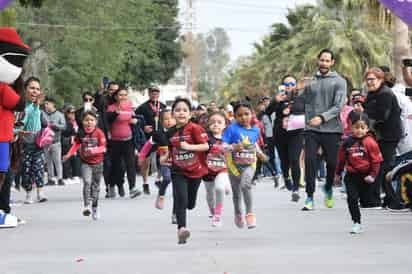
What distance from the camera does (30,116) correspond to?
17.2m

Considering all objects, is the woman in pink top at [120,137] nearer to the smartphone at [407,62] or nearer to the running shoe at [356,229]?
the running shoe at [356,229]

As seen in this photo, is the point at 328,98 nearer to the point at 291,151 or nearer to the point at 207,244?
the point at 291,151

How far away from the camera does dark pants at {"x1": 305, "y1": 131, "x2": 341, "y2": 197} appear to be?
50.9ft

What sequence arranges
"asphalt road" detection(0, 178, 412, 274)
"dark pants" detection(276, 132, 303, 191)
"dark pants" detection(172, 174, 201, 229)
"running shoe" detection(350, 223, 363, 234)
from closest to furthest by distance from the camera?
1. "asphalt road" detection(0, 178, 412, 274)
2. "dark pants" detection(172, 174, 201, 229)
3. "running shoe" detection(350, 223, 363, 234)
4. "dark pants" detection(276, 132, 303, 191)

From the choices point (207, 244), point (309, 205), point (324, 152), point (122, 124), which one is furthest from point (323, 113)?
point (122, 124)

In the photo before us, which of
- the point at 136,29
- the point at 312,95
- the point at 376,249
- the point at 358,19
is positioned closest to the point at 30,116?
the point at 312,95

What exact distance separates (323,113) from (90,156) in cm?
298

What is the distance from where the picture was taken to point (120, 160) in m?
19.9

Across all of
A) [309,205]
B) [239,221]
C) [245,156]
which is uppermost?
[245,156]

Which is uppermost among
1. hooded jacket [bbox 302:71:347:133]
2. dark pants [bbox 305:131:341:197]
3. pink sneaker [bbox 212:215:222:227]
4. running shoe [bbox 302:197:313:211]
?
hooded jacket [bbox 302:71:347:133]

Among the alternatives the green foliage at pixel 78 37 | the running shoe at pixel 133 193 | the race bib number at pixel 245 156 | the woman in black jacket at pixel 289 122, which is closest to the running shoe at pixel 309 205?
the woman in black jacket at pixel 289 122

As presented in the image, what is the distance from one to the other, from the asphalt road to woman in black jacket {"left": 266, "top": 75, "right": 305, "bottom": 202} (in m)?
2.00

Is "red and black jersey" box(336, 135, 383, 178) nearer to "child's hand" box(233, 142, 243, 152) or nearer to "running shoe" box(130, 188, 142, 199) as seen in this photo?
"child's hand" box(233, 142, 243, 152)

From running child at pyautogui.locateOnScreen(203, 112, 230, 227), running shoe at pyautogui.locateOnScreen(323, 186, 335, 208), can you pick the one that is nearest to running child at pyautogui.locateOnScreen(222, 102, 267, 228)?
running child at pyautogui.locateOnScreen(203, 112, 230, 227)
